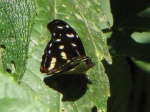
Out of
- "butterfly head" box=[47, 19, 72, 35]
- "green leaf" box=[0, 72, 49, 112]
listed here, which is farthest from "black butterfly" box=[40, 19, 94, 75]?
"green leaf" box=[0, 72, 49, 112]

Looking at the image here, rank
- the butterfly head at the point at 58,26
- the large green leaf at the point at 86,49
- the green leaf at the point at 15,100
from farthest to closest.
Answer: the butterfly head at the point at 58,26
the large green leaf at the point at 86,49
the green leaf at the point at 15,100

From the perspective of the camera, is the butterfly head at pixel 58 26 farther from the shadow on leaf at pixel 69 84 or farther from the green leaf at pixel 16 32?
the shadow on leaf at pixel 69 84

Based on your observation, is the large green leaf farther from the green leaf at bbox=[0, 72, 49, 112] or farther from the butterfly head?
the green leaf at bbox=[0, 72, 49, 112]

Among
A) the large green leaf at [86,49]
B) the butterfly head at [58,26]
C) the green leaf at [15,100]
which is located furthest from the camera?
the butterfly head at [58,26]

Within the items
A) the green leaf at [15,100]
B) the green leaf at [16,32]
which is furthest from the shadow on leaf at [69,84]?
the green leaf at [15,100]

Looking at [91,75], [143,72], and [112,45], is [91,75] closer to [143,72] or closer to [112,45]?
[112,45]

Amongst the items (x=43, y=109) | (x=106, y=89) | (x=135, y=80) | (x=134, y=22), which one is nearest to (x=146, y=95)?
(x=135, y=80)
